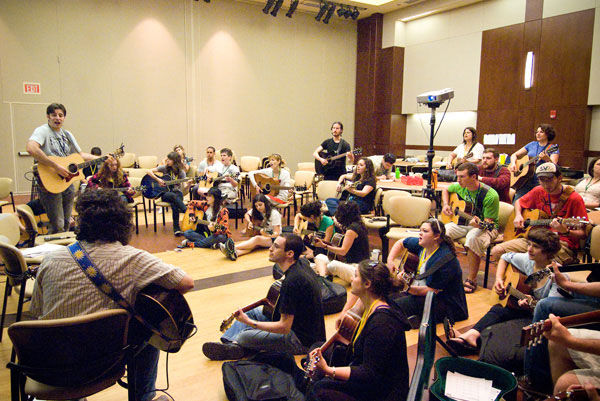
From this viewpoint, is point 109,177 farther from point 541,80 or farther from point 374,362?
point 541,80

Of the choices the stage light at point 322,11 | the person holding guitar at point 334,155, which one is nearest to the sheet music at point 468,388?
the person holding guitar at point 334,155

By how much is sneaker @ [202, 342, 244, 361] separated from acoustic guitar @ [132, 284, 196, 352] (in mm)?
914

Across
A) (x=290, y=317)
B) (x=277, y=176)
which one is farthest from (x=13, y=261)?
(x=277, y=176)

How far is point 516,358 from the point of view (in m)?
2.73

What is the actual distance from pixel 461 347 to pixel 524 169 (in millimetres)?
3665

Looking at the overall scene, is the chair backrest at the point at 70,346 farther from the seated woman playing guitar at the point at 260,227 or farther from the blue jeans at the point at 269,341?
the seated woman playing guitar at the point at 260,227

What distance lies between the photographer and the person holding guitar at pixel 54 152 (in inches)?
191

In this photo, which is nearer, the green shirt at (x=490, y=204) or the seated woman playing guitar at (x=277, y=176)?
the green shirt at (x=490, y=204)

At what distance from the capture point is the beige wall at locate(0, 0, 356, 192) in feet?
29.4

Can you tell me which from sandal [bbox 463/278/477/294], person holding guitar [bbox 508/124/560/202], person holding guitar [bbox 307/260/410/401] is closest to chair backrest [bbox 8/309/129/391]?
person holding guitar [bbox 307/260/410/401]

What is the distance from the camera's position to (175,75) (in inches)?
414

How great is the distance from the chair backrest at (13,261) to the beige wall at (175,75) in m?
7.47

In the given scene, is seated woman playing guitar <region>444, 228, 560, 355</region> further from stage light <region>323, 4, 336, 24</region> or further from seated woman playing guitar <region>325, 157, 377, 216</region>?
stage light <region>323, 4, 336, 24</region>

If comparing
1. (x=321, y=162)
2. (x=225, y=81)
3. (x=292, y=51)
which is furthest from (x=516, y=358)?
(x=292, y=51)
